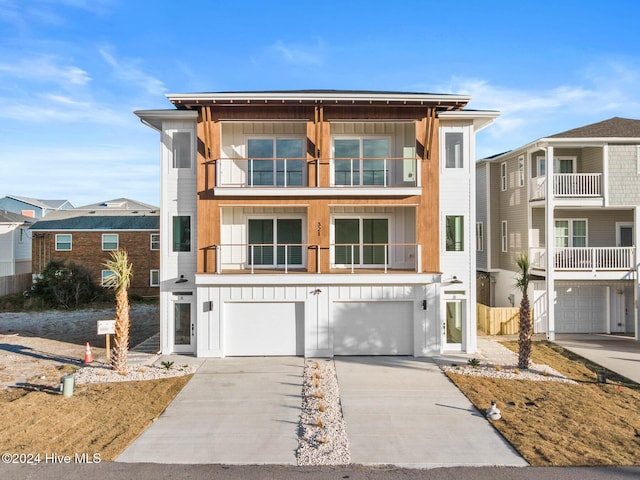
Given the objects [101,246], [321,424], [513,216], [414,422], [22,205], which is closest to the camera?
[321,424]

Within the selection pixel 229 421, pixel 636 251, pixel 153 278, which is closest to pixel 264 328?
pixel 229 421

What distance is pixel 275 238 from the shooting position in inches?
714

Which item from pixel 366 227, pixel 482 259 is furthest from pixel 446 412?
pixel 482 259

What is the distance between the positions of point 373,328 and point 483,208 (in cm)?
1251

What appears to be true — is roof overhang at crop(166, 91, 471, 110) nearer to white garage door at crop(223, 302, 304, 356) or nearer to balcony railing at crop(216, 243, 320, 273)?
balcony railing at crop(216, 243, 320, 273)

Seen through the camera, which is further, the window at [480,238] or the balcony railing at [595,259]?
the window at [480,238]

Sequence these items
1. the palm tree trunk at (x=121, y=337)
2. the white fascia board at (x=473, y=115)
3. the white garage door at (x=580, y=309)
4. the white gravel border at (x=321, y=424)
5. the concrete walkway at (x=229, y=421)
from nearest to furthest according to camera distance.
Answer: the white gravel border at (x=321, y=424)
the concrete walkway at (x=229, y=421)
the palm tree trunk at (x=121, y=337)
the white fascia board at (x=473, y=115)
the white garage door at (x=580, y=309)

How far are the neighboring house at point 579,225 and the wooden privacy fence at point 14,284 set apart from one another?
31273 mm

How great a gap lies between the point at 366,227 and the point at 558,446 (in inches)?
423

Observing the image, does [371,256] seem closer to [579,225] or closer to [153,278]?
[579,225]

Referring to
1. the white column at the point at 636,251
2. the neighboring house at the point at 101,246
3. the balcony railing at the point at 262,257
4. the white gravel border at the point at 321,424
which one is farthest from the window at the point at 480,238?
the neighboring house at the point at 101,246

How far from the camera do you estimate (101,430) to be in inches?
380

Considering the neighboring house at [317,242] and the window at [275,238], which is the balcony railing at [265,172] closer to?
the neighboring house at [317,242]

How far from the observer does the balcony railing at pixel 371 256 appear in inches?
703
